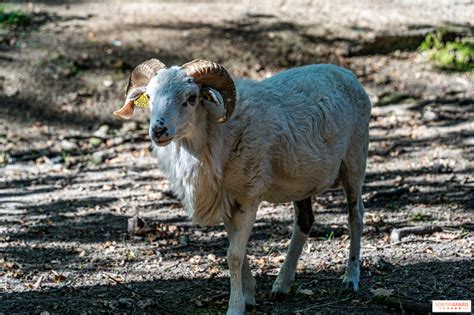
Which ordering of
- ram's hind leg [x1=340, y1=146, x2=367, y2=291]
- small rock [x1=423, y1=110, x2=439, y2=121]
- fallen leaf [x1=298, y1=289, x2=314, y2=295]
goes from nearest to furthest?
1. fallen leaf [x1=298, y1=289, x2=314, y2=295]
2. ram's hind leg [x1=340, y1=146, x2=367, y2=291]
3. small rock [x1=423, y1=110, x2=439, y2=121]

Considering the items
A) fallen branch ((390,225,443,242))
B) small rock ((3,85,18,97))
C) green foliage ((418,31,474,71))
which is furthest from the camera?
green foliage ((418,31,474,71))

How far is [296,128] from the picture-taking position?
6.54 meters

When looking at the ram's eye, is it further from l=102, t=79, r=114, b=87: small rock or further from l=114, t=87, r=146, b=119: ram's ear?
l=102, t=79, r=114, b=87: small rock

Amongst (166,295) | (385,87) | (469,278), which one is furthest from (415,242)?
(385,87)

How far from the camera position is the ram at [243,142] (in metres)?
5.97

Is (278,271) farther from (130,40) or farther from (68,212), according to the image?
(130,40)

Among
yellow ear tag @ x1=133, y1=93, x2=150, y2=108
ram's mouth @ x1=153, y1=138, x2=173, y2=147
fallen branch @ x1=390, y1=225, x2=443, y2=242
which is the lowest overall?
fallen branch @ x1=390, y1=225, x2=443, y2=242

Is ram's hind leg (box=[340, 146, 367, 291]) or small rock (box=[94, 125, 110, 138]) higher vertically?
ram's hind leg (box=[340, 146, 367, 291])

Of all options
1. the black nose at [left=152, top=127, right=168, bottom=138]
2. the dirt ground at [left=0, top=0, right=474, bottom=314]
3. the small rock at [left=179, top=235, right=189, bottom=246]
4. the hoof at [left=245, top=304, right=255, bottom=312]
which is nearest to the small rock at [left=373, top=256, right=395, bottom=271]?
the dirt ground at [left=0, top=0, right=474, bottom=314]

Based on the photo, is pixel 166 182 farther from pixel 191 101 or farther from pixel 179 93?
pixel 179 93

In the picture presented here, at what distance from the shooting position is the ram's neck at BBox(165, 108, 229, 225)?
6082mm

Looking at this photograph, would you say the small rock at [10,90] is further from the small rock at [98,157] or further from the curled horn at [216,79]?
the curled horn at [216,79]

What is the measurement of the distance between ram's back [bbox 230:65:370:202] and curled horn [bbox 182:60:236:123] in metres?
0.23

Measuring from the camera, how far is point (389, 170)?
10414mm
